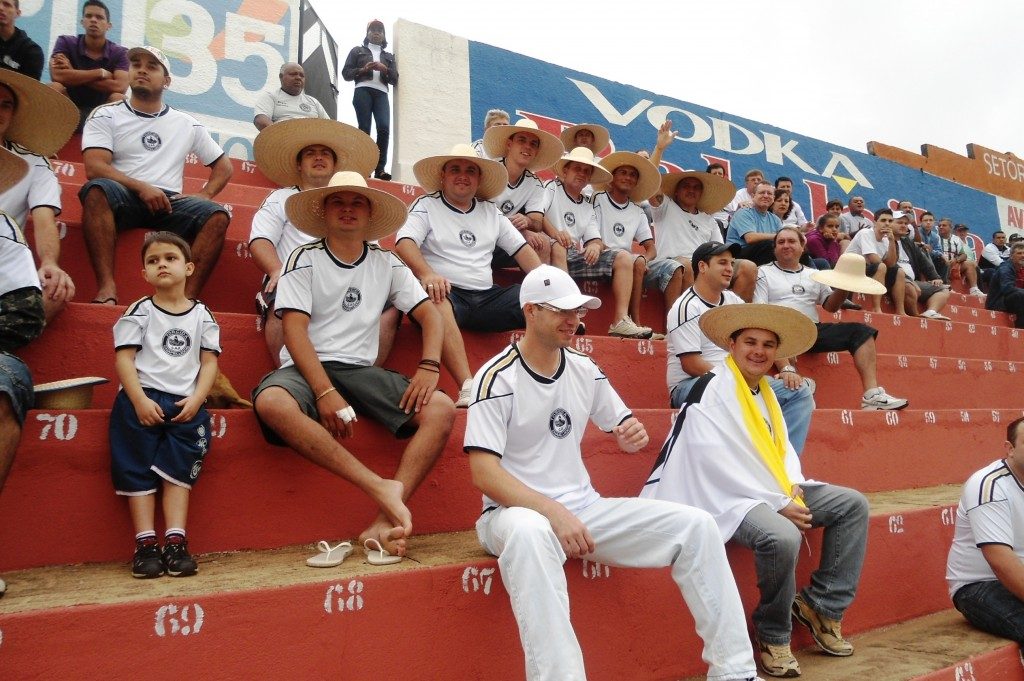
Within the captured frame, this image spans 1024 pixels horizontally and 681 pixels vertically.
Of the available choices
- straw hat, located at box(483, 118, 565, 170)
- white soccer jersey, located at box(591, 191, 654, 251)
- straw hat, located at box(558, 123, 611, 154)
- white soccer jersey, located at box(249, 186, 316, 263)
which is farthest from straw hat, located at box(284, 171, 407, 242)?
straw hat, located at box(558, 123, 611, 154)

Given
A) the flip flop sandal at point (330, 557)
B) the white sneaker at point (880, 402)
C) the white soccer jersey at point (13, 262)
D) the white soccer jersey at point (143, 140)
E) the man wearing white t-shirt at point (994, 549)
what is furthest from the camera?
the white sneaker at point (880, 402)

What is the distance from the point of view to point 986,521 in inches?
118

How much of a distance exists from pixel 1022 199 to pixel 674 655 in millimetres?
17352

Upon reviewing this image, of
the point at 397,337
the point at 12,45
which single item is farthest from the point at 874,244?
the point at 12,45

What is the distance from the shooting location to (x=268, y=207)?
3785 millimetres

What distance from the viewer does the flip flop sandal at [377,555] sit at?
2307mm

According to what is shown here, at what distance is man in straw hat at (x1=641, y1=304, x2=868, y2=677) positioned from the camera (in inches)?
104

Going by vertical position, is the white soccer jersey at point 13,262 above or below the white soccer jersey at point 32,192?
below

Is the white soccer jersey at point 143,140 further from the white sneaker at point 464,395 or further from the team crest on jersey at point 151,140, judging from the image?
the white sneaker at point 464,395

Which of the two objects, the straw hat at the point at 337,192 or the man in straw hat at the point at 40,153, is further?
the straw hat at the point at 337,192

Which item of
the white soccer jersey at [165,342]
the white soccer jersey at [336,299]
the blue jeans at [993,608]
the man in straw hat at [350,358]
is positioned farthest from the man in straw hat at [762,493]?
the white soccer jersey at [165,342]

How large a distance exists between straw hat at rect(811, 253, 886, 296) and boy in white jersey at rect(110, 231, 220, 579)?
3962mm

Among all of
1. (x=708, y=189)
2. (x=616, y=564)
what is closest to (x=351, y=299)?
(x=616, y=564)

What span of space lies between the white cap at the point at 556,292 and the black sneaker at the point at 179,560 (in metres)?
1.28
